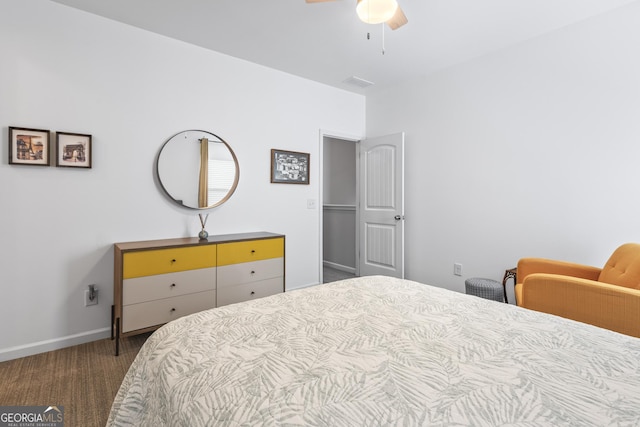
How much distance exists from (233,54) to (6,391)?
314 cm

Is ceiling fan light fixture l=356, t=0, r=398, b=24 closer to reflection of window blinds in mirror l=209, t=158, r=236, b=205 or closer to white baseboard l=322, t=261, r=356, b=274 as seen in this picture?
reflection of window blinds in mirror l=209, t=158, r=236, b=205

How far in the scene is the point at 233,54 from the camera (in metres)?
3.19

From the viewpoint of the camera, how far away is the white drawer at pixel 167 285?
2.33m

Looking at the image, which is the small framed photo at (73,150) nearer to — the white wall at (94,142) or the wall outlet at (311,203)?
the white wall at (94,142)

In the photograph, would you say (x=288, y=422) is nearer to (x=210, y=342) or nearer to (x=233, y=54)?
(x=210, y=342)

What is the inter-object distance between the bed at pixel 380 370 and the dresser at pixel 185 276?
131 centimetres

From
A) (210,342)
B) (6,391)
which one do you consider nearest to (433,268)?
(210,342)

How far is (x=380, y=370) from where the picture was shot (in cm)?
91

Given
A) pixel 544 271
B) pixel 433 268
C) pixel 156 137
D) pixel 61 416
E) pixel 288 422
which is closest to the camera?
pixel 288 422

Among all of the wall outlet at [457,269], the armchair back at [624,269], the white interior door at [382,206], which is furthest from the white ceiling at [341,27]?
the wall outlet at [457,269]

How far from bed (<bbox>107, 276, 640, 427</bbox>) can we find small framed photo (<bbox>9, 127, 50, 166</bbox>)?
1983 mm

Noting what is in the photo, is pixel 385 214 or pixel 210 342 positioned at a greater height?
pixel 385 214

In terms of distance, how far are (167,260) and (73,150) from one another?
112cm

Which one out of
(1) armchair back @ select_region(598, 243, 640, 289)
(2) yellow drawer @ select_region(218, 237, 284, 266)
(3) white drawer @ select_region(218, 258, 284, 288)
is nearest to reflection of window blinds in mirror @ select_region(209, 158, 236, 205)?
(2) yellow drawer @ select_region(218, 237, 284, 266)
